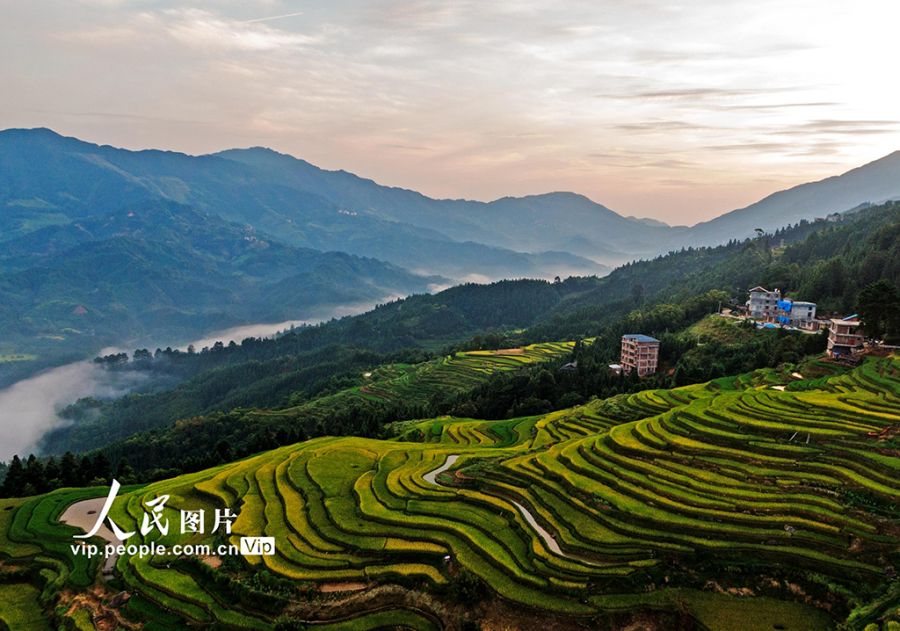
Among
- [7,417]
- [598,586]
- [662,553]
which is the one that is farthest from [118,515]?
[7,417]

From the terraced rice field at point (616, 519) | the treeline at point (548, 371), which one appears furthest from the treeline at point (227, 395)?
the terraced rice field at point (616, 519)

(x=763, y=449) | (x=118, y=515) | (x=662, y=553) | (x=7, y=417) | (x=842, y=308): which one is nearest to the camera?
(x=662, y=553)

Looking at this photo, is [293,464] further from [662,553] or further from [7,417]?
[7,417]

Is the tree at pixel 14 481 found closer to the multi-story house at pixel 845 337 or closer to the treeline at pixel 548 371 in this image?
the treeline at pixel 548 371

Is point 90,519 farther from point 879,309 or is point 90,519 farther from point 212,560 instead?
point 879,309

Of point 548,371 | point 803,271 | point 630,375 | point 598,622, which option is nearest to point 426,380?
point 548,371

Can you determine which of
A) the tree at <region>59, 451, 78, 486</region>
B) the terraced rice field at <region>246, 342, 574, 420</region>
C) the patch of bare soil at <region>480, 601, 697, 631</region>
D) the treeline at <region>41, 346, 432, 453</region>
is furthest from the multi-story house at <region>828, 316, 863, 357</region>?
the treeline at <region>41, 346, 432, 453</region>
